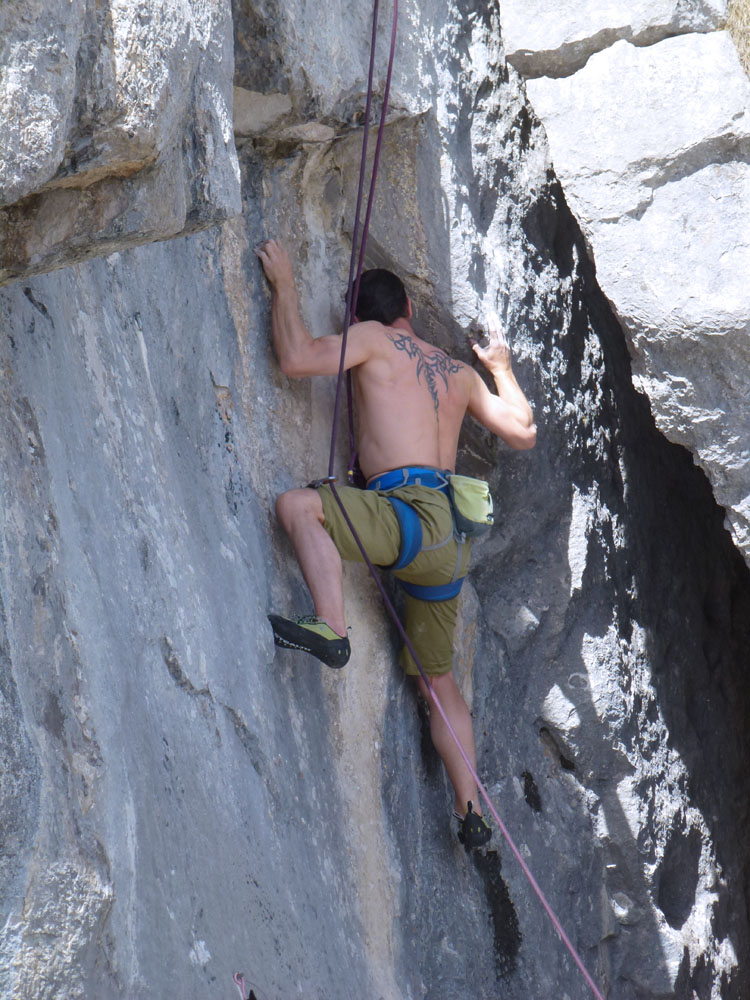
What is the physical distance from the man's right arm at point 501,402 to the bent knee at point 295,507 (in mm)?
764

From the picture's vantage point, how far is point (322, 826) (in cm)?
285

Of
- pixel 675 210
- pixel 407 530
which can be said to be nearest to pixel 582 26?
pixel 675 210

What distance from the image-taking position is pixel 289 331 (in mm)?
2980

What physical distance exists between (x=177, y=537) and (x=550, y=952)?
2298mm

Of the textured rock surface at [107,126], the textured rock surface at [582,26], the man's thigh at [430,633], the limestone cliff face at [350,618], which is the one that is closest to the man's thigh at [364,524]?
the limestone cliff face at [350,618]

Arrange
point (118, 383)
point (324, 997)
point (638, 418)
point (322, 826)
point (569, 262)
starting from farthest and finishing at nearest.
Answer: point (638, 418) < point (569, 262) < point (322, 826) < point (324, 997) < point (118, 383)

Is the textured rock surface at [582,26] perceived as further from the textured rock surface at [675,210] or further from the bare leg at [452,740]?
the bare leg at [452,740]

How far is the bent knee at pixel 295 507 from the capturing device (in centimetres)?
289

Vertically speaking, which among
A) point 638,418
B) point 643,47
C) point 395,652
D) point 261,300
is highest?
point 643,47

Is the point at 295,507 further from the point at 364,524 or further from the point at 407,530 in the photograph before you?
the point at 407,530

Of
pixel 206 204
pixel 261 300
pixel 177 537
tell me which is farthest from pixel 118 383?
pixel 261 300

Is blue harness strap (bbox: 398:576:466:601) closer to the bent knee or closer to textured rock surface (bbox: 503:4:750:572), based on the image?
the bent knee

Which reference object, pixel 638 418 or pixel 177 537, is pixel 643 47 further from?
pixel 177 537

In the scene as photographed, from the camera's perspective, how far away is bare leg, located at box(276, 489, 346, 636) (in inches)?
112
